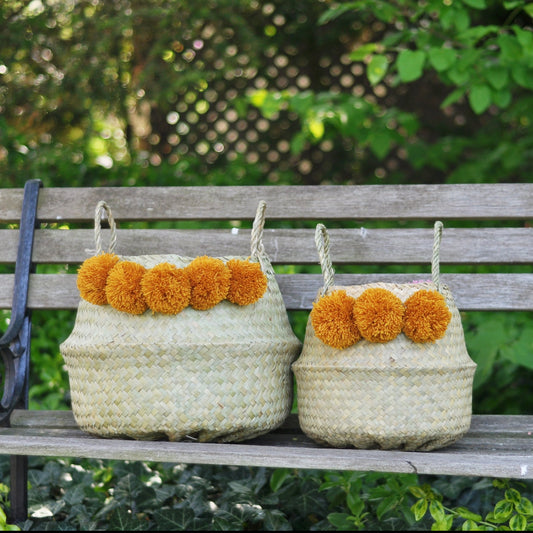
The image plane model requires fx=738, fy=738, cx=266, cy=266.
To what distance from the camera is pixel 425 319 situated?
1367mm

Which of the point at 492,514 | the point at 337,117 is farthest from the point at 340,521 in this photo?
the point at 337,117

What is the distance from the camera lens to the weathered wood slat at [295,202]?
6.05 feet

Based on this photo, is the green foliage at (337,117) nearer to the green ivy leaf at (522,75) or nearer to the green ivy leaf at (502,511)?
the green ivy leaf at (522,75)

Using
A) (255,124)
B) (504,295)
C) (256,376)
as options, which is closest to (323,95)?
(255,124)

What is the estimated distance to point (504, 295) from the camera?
1792 millimetres

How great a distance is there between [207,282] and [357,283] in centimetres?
54

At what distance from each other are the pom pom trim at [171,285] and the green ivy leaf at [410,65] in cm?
117

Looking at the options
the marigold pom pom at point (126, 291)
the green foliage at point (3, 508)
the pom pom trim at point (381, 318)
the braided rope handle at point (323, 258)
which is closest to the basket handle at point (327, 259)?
the braided rope handle at point (323, 258)

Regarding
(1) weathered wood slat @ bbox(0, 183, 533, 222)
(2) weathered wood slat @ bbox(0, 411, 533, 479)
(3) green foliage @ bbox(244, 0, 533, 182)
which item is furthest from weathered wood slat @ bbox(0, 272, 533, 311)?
(3) green foliage @ bbox(244, 0, 533, 182)

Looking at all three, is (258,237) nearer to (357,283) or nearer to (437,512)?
(357,283)

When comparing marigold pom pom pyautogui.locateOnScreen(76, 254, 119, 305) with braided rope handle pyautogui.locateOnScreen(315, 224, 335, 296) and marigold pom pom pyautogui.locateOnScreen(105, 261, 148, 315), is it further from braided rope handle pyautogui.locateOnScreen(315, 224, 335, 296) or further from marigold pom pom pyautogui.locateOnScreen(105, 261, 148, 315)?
braided rope handle pyautogui.locateOnScreen(315, 224, 335, 296)

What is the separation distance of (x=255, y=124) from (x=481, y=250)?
2.49 metres

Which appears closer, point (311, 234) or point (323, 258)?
point (323, 258)

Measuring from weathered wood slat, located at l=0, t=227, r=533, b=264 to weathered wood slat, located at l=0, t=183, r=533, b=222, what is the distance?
1.7 inches
